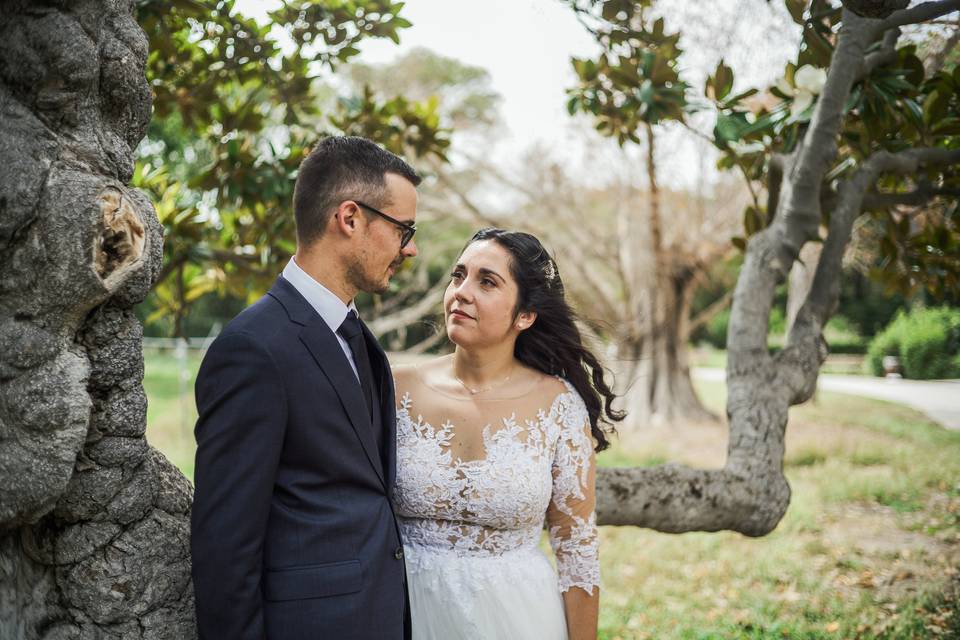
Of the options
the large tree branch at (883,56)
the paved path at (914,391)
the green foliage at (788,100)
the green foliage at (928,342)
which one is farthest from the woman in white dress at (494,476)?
the paved path at (914,391)

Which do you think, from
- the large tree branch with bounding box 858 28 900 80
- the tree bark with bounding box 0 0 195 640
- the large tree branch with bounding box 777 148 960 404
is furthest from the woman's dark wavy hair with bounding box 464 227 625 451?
the large tree branch with bounding box 858 28 900 80

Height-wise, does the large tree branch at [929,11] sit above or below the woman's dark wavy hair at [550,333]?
above

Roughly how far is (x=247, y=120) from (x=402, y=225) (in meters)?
2.65

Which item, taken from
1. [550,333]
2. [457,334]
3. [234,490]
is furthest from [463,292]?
[234,490]

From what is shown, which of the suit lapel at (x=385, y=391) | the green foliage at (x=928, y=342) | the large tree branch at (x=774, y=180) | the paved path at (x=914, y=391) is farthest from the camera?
the paved path at (x=914, y=391)

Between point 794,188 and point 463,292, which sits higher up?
point 794,188

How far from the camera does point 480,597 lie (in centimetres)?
255

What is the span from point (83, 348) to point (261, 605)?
747mm

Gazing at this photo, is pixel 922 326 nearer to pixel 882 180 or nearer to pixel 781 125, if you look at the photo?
pixel 882 180

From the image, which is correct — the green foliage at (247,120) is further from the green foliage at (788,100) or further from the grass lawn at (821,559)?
the grass lawn at (821,559)

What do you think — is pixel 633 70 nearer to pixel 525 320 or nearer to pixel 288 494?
pixel 525 320

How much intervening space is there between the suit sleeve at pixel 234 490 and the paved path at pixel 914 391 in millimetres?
12038

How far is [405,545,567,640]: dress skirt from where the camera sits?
2.54 metres

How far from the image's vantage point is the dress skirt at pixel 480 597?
254 cm
